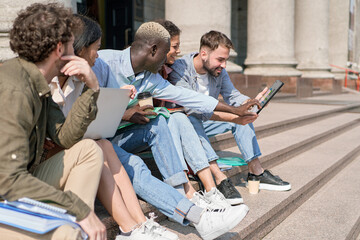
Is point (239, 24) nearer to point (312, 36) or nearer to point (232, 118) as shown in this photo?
point (312, 36)

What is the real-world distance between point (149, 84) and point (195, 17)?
4.34m

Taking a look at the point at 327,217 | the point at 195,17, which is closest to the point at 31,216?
the point at 327,217

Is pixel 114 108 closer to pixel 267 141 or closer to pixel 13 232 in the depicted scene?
pixel 13 232

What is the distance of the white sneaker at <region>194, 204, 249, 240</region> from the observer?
2.21m

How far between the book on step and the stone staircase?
0.74m

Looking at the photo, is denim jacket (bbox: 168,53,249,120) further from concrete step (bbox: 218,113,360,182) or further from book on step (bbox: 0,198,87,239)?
book on step (bbox: 0,198,87,239)

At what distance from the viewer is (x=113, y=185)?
78.5 inches

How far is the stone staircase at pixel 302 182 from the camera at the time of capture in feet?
9.57

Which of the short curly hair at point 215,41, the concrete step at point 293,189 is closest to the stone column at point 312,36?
the concrete step at point 293,189

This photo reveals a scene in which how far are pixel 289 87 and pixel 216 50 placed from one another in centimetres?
833

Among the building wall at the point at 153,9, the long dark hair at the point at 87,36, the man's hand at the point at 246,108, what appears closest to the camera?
the long dark hair at the point at 87,36

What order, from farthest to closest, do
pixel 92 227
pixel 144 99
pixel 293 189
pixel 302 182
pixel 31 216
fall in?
1. pixel 302 182
2. pixel 293 189
3. pixel 144 99
4. pixel 92 227
5. pixel 31 216

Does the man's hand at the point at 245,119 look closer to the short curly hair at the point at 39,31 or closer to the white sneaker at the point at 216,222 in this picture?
the white sneaker at the point at 216,222

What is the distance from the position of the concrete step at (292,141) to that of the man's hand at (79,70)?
1960 mm
